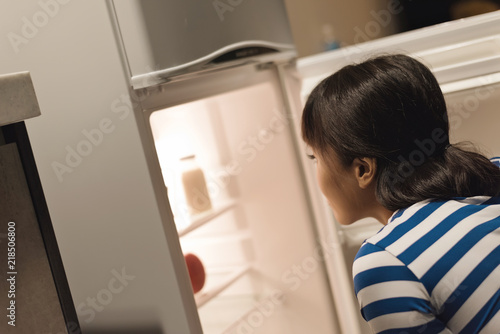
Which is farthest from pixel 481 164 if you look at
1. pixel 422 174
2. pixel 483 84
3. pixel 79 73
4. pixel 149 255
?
pixel 79 73

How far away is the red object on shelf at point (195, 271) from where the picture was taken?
1.63 m

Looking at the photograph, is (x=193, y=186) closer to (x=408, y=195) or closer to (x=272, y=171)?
(x=272, y=171)

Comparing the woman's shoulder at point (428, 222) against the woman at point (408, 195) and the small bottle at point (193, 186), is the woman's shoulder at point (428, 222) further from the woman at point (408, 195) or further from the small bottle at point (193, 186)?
the small bottle at point (193, 186)

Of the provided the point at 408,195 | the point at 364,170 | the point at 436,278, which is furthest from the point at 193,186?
the point at 436,278

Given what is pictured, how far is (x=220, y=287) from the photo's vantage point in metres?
1.65

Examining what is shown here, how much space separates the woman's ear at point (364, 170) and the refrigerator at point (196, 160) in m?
0.39

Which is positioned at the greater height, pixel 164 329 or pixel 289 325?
pixel 164 329

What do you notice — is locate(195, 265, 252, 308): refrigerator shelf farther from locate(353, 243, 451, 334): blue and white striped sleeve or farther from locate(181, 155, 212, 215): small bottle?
locate(353, 243, 451, 334): blue and white striped sleeve

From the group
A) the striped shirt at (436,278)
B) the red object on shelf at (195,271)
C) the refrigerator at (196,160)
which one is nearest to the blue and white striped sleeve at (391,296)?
the striped shirt at (436,278)

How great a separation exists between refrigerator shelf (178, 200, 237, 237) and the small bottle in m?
0.02

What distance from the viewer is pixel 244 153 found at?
184 centimetres

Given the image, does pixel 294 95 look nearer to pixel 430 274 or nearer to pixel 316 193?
pixel 316 193

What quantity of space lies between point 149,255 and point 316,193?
0.76 meters

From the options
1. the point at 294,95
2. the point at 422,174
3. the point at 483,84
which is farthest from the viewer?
the point at 294,95
